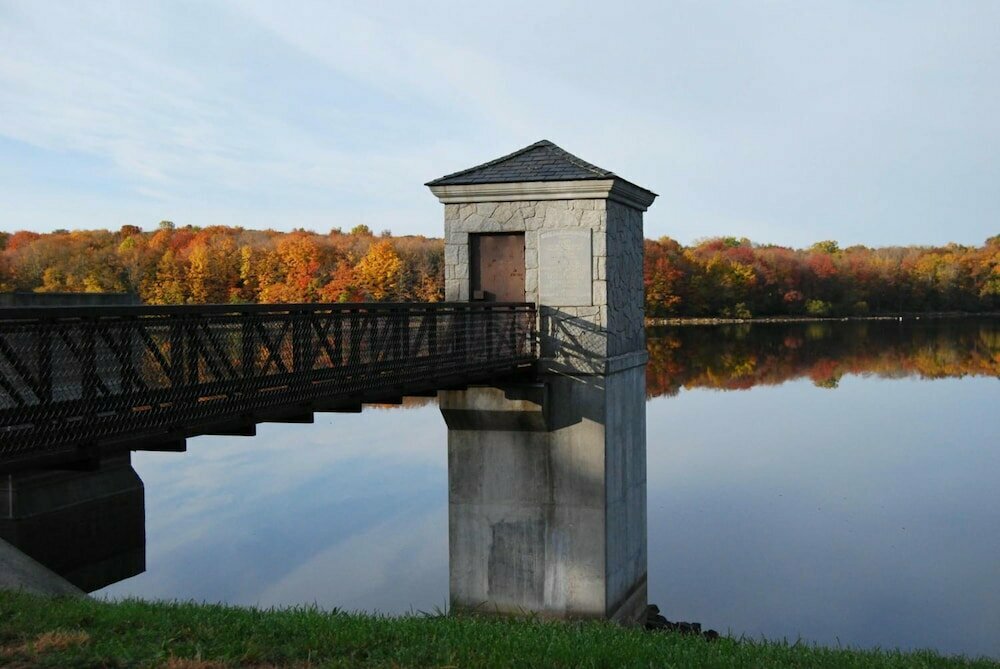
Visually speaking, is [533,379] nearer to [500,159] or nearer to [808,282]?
[500,159]

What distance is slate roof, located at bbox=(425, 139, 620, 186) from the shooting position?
17.0 metres

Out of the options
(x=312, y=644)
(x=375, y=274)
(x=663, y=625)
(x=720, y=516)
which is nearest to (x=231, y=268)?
(x=375, y=274)

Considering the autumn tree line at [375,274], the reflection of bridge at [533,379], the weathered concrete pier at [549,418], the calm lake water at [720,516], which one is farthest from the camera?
the autumn tree line at [375,274]

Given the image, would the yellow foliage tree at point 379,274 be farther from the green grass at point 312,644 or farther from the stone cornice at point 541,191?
the green grass at point 312,644

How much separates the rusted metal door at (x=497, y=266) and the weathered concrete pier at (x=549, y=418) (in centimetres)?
4

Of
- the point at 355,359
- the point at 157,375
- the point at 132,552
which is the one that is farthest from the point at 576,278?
the point at 132,552

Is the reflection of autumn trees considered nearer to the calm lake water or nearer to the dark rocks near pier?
the calm lake water

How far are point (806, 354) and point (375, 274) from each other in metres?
32.0

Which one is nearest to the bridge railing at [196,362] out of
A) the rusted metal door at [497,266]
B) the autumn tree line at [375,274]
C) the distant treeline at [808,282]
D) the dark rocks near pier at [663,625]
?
the rusted metal door at [497,266]

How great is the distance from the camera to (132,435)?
9.49m

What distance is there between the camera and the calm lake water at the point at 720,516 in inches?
929

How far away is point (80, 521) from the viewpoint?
62.6ft

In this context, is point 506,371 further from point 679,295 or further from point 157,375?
point 679,295

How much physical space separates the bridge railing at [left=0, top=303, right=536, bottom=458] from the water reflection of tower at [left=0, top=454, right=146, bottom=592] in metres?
5.32
